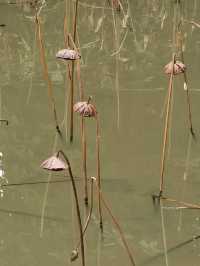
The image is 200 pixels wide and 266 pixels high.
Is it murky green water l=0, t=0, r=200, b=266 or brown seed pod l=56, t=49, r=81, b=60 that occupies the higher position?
brown seed pod l=56, t=49, r=81, b=60

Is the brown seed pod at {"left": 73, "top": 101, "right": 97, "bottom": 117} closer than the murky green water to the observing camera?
Yes

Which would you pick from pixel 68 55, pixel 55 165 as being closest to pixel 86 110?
pixel 68 55

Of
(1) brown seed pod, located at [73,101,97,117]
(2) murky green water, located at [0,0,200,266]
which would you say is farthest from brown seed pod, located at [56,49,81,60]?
(2) murky green water, located at [0,0,200,266]

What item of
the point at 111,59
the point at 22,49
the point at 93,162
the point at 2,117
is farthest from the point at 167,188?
the point at 22,49

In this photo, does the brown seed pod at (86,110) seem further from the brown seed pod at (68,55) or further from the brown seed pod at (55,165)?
the brown seed pod at (55,165)

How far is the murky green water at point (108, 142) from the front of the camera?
6.52ft

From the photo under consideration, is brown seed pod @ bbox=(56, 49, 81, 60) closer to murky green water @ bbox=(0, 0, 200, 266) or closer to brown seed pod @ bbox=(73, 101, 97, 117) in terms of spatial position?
brown seed pod @ bbox=(73, 101, 97, 117)

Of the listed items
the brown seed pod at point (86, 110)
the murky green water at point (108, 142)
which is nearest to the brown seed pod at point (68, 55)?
the brown seed pod at point (86, 110)

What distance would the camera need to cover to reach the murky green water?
199cm

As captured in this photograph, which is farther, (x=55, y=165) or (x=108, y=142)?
(x=108, y=142)

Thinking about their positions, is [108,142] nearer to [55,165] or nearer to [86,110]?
[86,110]

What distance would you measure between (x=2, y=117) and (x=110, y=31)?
4.71ft

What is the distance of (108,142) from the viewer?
2637 millimetres

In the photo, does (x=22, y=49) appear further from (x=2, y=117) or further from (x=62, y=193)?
(x=62, y=193)
